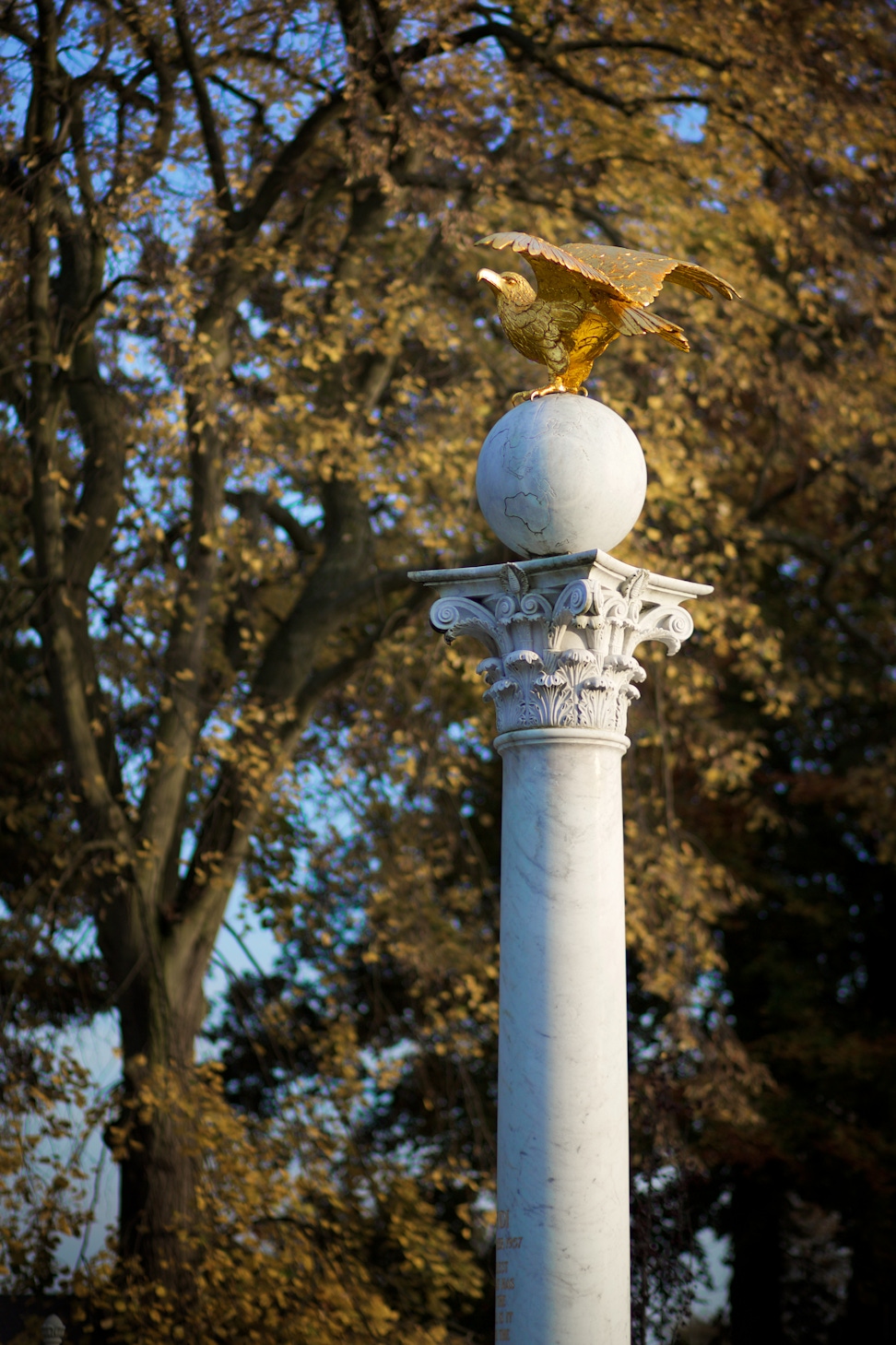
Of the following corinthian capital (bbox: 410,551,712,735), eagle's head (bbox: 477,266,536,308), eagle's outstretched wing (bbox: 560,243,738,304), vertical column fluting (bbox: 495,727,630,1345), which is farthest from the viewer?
eagle's head (bbox: 477,266,536,308)

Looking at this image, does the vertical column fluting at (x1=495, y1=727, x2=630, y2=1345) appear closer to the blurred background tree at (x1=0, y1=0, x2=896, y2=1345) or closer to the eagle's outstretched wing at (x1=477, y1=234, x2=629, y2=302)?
the eagle's outstretched wing at (x1=477, y1=234, x2=629, y2=302)

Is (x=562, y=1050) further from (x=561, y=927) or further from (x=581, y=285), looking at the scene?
(x=581, y=285)

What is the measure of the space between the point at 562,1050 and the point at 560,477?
1916 mm

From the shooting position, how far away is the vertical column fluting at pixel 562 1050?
4.66 metres

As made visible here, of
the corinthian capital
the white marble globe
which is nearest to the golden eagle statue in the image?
the white marble globe

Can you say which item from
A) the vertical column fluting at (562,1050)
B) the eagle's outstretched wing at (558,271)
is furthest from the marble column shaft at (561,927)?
the eagle's outstretched wing at (558,271)

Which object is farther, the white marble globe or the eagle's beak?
the eagle's beak

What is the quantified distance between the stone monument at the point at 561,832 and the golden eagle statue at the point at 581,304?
1.12ft

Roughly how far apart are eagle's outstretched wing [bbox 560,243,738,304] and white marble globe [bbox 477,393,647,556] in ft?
1.45

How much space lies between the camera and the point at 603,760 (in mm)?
5133

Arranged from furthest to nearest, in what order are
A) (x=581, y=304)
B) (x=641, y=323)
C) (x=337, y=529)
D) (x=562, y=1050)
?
(x=337, y=529) → (x=581, y=304) → (x=641, y=323) → (x=562, y=1050)

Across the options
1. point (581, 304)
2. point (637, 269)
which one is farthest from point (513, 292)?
point (637, 269)

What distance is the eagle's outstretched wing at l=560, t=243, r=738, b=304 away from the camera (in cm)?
534

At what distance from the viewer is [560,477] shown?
5.09 metres
